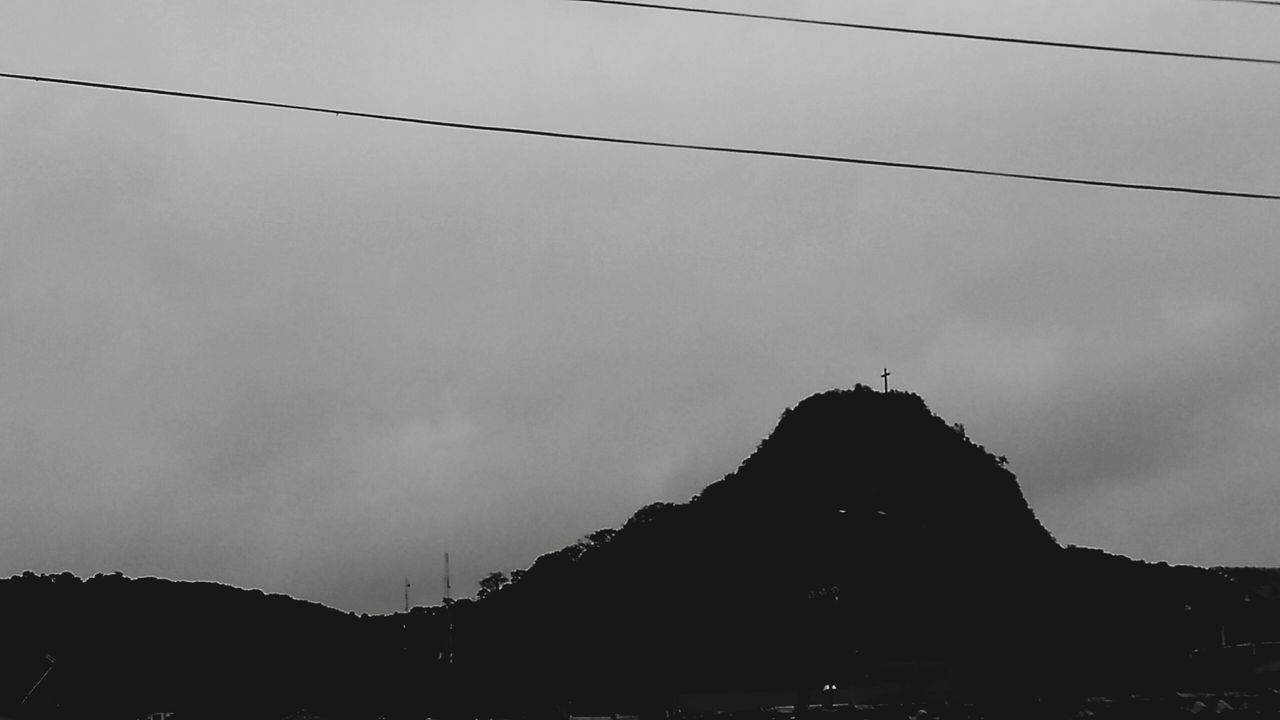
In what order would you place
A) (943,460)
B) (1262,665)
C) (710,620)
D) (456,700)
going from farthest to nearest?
1. (943,460)
2. (710,620)
3. (456,700)
4. (1262,665)

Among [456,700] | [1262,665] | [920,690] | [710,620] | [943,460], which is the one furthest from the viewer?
[943,460]

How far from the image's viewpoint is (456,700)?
435ft

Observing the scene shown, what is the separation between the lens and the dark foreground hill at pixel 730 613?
12950 centimetres

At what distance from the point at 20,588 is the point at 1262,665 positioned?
4979 inches

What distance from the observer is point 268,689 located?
142 metres

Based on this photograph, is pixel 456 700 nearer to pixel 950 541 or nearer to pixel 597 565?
pixel 597 565

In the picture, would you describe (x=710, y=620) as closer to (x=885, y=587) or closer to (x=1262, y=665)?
(x=885, y=587)

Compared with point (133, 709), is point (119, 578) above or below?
above

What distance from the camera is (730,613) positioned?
151 m

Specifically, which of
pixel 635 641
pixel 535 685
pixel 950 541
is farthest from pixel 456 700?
pixel 950 541

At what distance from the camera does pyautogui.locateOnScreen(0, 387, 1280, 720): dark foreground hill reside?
130m

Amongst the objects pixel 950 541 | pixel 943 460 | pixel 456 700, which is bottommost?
pixel 456 700

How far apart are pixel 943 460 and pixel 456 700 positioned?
2561 inches

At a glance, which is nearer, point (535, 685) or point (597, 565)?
point (535, 685)
